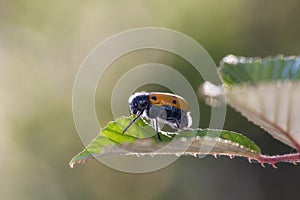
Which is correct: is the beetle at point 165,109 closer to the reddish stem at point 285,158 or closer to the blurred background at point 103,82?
the reddish stem at point 285,158

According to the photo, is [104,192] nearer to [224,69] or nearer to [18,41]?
[18,41]

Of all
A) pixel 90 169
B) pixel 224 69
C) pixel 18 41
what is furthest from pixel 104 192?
pixel 224 69

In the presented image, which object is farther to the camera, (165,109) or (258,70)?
(165,109)

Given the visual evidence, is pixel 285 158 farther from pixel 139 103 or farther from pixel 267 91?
pixel 139 103

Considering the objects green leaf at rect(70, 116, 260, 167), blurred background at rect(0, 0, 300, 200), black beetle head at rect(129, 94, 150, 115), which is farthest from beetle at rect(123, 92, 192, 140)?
blurred background at rect(0, 0, 300, 200)

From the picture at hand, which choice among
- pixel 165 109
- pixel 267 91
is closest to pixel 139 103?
pixel 165 109
